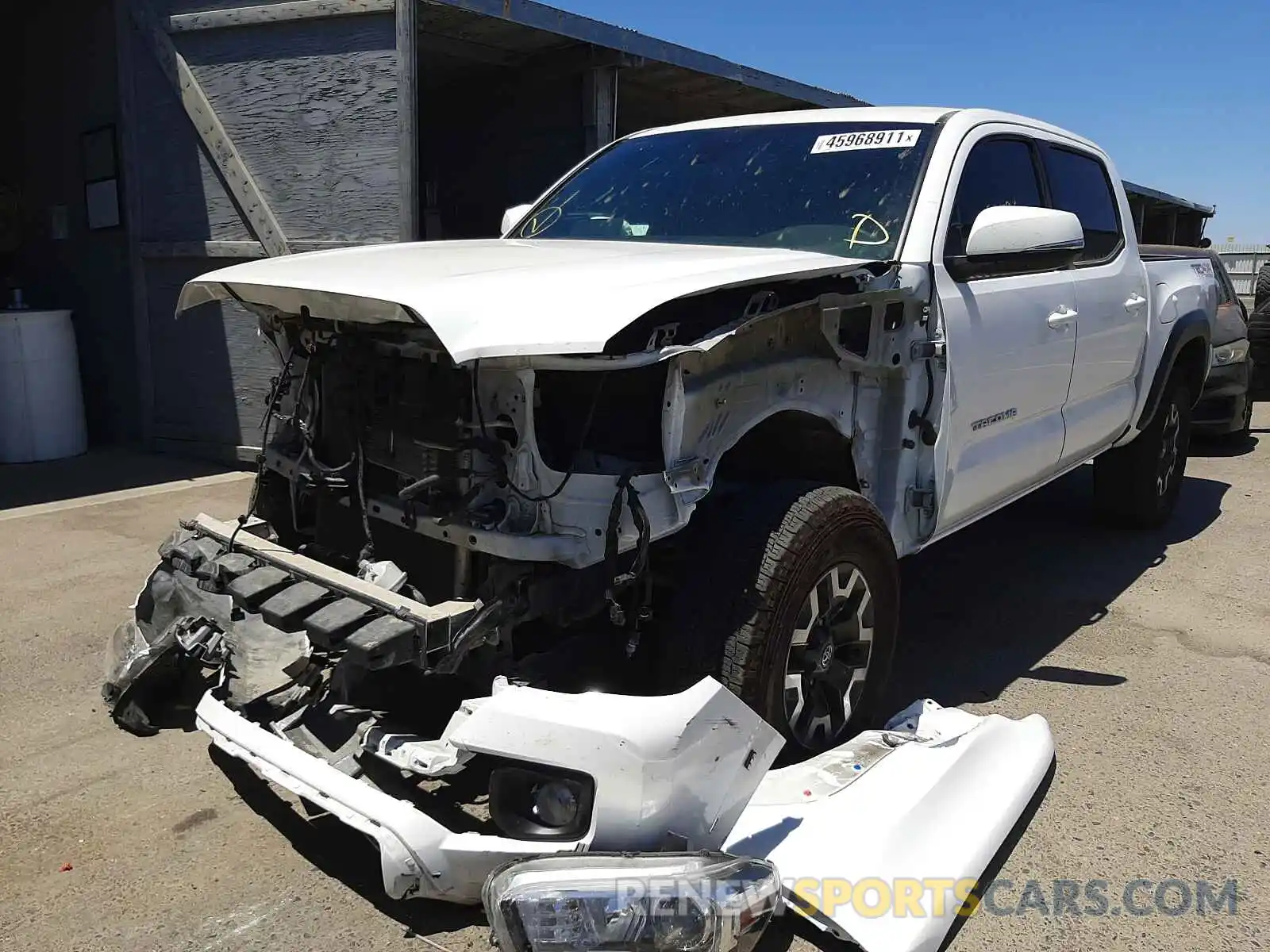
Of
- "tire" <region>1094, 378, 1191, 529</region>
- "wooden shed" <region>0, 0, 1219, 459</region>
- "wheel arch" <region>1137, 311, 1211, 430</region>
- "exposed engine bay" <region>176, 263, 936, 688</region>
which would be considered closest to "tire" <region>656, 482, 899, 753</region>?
"exposed engine bay" <region>176, 263, 936, 688</region>

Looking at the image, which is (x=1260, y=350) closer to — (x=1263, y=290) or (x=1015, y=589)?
(x=1263, y=290)

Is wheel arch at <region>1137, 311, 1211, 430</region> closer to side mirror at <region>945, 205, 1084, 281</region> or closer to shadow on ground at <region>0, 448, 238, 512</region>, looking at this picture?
side mirror at <region>945, 205, 1084, 281</region>

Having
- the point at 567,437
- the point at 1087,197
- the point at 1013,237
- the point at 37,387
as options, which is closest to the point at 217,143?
the point at 37,387

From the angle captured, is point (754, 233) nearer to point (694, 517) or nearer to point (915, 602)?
point (694, 517)

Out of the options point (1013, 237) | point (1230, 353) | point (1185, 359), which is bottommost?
point (1230, 353)

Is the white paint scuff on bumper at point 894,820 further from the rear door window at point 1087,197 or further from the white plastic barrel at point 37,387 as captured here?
the white plastic barrel at point 37,387

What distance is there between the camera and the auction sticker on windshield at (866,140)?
3.73m

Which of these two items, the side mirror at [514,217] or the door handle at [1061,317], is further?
the side mirror at [514,217]

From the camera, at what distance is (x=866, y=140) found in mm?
3775

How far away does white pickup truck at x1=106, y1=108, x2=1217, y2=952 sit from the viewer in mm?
2514

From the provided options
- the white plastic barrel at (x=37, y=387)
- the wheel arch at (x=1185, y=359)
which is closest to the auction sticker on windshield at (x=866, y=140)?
the wheel arch at (x=1185, y=359)

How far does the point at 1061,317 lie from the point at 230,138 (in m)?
5.73

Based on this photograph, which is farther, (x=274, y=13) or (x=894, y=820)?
(x=274, y=13)

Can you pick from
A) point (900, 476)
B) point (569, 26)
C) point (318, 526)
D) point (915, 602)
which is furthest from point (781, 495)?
point (569, 26)
